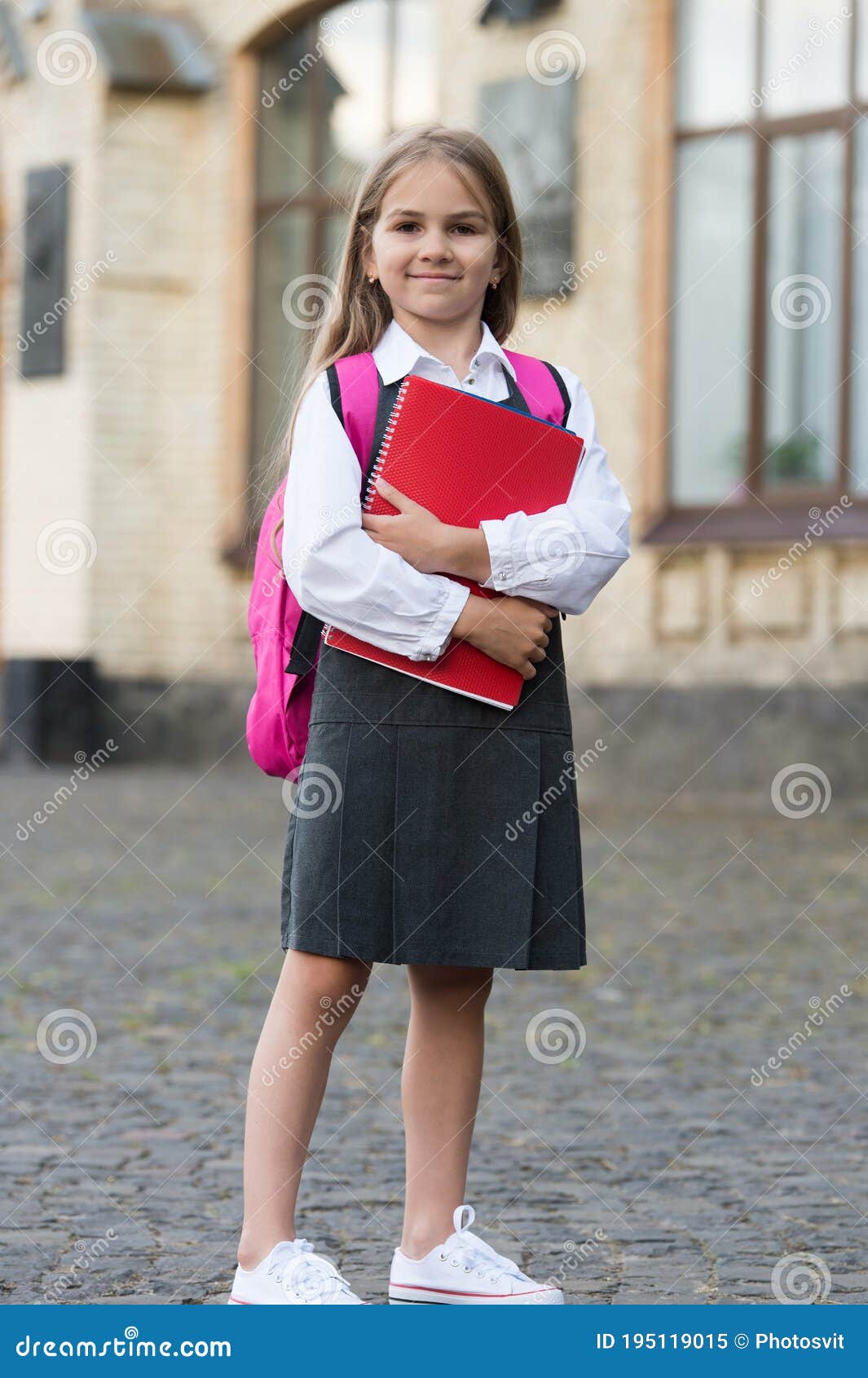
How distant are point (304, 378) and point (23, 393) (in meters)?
14.7

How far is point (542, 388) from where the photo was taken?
124 inches

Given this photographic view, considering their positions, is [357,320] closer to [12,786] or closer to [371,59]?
[12,786]

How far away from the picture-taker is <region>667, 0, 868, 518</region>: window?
12195 millimetres

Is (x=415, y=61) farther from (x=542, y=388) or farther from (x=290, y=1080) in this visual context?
(x=290, y=1080)

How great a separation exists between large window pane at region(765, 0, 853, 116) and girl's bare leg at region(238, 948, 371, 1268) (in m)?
10.2

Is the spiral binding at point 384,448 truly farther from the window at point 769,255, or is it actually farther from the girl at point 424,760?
the window at point 769,255

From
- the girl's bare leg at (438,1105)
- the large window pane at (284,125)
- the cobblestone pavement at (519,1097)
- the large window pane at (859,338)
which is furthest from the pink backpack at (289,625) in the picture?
the large window pane at (284,125)

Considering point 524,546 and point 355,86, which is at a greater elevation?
point 355,86

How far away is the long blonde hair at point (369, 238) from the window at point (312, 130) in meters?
12.3

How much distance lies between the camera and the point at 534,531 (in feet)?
9.64

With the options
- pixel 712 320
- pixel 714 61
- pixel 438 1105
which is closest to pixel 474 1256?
pixel 438 1105

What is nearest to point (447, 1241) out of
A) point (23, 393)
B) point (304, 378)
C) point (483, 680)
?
point (483, 680)

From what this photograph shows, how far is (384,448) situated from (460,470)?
0.11m

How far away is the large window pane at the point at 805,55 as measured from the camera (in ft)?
39.5
